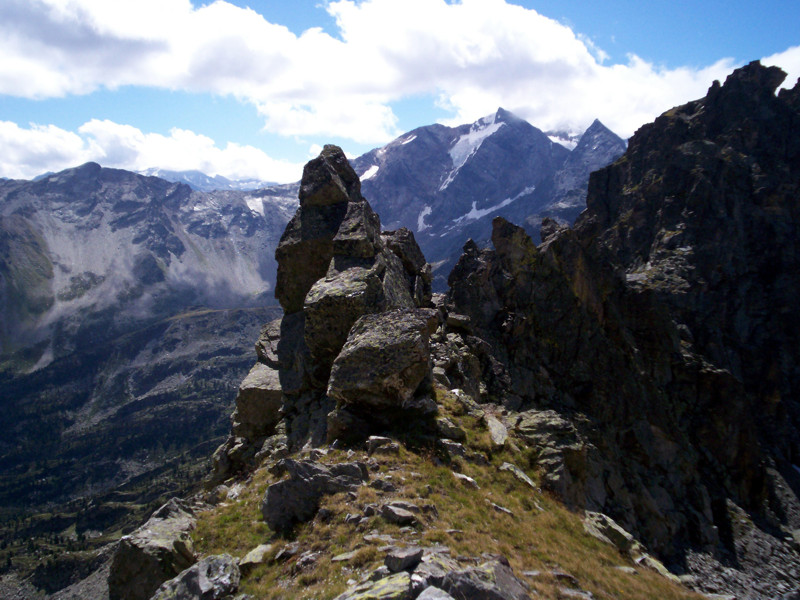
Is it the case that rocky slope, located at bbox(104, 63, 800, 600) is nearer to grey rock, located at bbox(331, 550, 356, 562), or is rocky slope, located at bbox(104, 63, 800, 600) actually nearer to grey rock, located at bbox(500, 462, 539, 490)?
grey rock, located at bbox(331, 550, 356, 562)

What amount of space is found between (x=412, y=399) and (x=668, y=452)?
41.1 m

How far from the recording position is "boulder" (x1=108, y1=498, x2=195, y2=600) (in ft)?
49.0

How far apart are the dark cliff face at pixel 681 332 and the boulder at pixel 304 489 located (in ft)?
46.2

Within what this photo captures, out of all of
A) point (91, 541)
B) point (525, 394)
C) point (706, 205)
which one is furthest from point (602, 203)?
point (91, 541)

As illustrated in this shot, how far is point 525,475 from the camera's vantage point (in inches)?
990

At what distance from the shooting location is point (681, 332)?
9144 cm

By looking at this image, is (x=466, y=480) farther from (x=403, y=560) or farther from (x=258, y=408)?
(x=258, y=408)

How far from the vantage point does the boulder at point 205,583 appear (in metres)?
13.1

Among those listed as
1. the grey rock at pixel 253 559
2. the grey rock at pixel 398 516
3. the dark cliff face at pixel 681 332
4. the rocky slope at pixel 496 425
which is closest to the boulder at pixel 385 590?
the rocky slope at pixel 496 425

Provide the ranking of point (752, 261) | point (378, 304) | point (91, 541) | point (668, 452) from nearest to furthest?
point (378, 304) < point (668, 452) < point (752, 261) < point (91, 541)

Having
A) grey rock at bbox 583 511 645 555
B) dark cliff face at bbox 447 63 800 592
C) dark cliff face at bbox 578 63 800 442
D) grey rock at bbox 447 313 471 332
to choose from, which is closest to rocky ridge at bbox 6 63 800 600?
grey rock at bbox 583 511 645 555

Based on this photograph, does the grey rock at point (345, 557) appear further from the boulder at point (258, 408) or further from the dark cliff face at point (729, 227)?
the dark cliff face at point (729, 227)

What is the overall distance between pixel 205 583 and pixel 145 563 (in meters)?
3.25

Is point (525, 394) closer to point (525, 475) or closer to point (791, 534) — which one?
point (525, 475)
